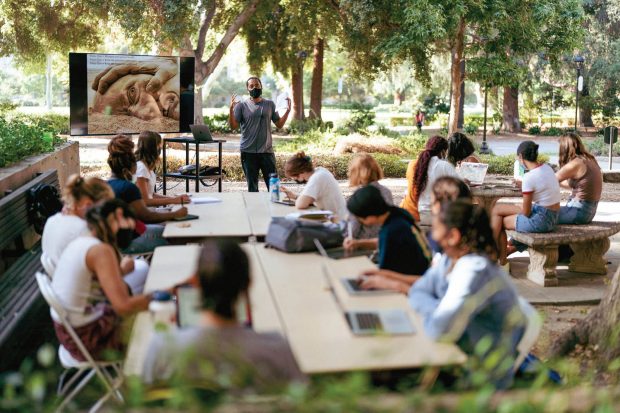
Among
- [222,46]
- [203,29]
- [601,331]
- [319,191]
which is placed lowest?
[601,331]

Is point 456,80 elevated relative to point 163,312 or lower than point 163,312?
elevated

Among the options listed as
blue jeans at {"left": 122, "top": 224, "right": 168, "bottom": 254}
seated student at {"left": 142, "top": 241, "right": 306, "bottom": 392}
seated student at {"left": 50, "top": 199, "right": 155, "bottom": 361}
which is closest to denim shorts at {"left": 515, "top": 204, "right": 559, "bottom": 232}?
blue jeans at {"left": 122, "top": 224, "right": 168, "bottom": 254}

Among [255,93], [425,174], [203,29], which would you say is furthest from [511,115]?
[425,174]

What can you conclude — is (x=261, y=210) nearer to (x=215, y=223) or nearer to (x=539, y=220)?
(x=215, y=223)

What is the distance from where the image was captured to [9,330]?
5164 mm

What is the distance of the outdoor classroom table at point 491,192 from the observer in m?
9.12

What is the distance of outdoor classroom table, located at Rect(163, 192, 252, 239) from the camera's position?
6426 millimetres

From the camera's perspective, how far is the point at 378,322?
3904mm

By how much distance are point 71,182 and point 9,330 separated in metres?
0.96

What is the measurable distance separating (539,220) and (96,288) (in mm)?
4798

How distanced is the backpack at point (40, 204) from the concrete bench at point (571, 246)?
432 cm

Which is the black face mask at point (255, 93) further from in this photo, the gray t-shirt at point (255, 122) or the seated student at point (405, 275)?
the seated student at point (405, 275)

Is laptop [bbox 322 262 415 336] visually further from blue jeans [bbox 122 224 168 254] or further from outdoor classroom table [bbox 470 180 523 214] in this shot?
outdoor classroom table [bbox 470 180 523 214]

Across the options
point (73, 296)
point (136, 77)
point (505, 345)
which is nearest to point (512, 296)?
point (505, 345)
